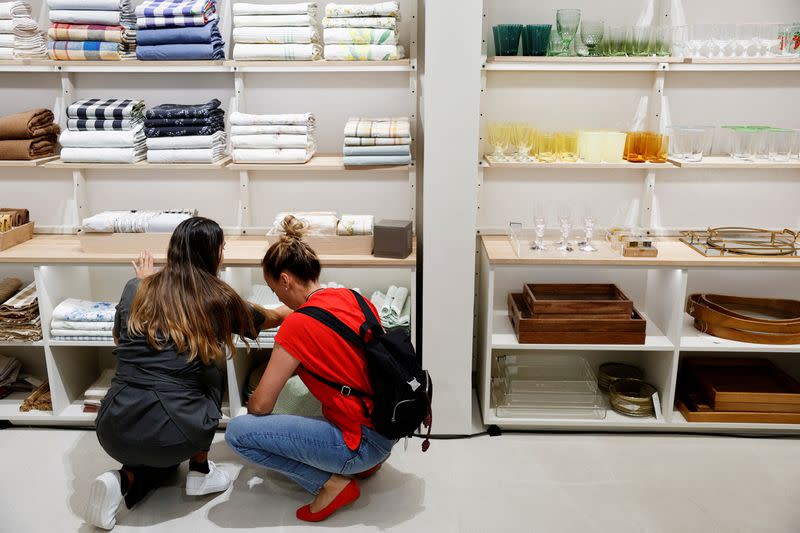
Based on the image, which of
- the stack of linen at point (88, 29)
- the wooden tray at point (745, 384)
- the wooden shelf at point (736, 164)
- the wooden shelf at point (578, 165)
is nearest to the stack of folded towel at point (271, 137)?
the stack of linen at point (88, 29)

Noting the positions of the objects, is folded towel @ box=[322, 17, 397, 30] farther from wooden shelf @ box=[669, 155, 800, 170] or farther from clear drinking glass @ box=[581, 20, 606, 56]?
wooden shelf @ box=[669, 155, 800, 170]

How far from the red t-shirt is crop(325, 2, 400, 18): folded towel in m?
1.40

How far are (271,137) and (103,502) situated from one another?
5.75 feet

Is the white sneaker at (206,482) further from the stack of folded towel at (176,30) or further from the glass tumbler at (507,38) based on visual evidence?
the glass tumbler at (507,38)

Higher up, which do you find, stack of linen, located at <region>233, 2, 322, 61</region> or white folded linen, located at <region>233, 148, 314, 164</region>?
stack of linen, located at <region>233, 2, 322, 61</region>

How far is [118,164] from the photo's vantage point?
3668 millimetres

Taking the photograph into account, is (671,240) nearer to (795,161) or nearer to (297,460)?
(795,161)

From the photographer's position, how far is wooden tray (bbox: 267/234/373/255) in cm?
359

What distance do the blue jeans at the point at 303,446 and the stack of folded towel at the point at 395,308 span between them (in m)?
0.78

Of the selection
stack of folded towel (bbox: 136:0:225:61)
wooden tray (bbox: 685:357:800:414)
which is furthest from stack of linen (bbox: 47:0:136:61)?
wooden tray (bbox: 685:357:800:414)

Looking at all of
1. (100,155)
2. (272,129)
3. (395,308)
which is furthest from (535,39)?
(100,155)

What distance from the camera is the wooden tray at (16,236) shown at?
144 inches

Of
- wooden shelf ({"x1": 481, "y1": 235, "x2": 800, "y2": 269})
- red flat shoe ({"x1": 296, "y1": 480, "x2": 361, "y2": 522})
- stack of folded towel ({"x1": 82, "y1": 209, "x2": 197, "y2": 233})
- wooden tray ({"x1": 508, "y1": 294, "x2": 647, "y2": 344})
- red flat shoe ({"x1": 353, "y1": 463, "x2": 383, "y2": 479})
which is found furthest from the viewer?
stack of folded towel ({"x1": 82, "y1": 209, "x2": 197, "y2": 233})

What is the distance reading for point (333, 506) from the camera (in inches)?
118
